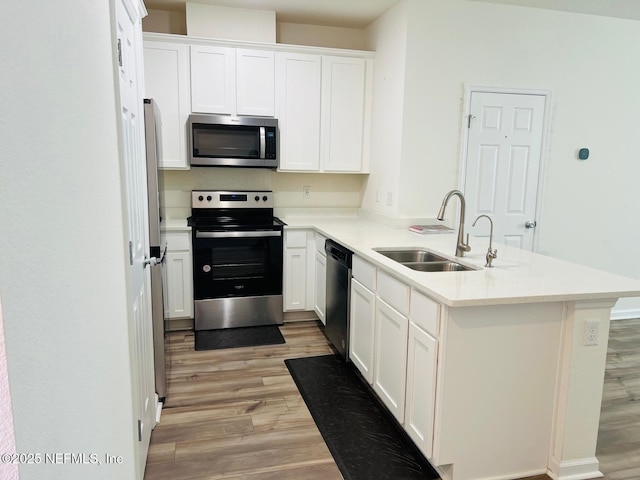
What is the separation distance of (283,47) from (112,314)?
3.30m

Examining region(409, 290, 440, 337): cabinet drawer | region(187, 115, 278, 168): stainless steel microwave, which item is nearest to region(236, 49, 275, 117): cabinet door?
region(187, 115, 278, 168): stainless steel microwave

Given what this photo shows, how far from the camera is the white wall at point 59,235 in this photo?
61 cm

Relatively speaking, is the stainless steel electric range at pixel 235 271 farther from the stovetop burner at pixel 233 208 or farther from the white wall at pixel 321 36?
the white wall at pixel 321 36

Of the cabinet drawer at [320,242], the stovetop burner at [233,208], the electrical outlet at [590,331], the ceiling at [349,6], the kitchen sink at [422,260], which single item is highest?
the ceiling at [349,6]

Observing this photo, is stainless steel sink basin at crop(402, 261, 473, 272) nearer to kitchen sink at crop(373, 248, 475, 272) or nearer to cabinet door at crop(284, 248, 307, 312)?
kitchen sink at crop(373, 248, 475, 272)

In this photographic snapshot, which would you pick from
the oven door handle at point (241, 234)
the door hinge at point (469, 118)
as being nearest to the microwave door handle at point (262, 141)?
the oven door handle at point (241, 234)

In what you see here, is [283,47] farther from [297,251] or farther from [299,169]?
[297,251]

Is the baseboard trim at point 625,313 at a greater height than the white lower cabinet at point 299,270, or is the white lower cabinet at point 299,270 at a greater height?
the white lower cabinet at point 299,270

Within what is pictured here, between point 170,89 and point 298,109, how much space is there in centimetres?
112

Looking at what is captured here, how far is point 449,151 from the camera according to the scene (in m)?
3.81

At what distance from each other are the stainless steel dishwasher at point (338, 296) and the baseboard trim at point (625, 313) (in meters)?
2.89

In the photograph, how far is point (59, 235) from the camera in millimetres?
811

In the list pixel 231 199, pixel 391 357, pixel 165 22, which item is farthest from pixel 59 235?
pixel 165 22

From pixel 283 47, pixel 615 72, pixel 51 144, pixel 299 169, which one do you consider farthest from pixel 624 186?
pixel 51 144
